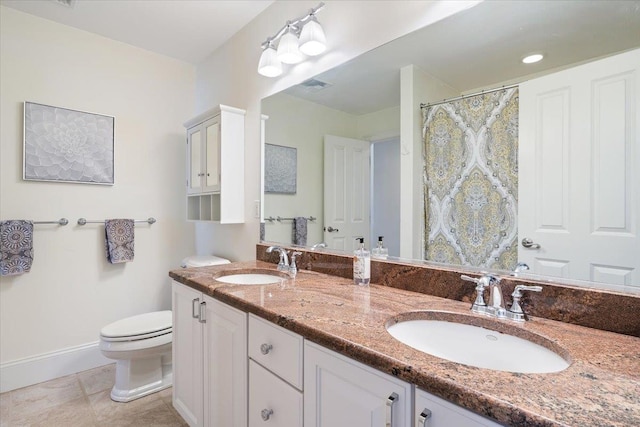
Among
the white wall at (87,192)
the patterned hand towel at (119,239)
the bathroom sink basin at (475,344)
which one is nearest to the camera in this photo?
the bathroom sink basin at (475,344)

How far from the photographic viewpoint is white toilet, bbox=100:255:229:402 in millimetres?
1826

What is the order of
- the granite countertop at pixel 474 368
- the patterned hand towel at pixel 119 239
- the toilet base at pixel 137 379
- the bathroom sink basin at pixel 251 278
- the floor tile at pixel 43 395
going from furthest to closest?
the patterned hand towel at pixel 119 239 < the toilet base at pixel 137 379 < the floor tile at pixel 43 395 < the bathroom sink basin at pixel 251 278 < the granite countertop at pixel 474 368

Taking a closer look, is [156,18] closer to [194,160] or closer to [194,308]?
[194,160]

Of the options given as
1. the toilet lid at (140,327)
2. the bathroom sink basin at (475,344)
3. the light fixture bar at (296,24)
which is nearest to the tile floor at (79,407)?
the toilet lid at (140,327)

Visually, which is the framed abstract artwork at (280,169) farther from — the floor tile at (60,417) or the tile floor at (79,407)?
the floor tile at (60,417)

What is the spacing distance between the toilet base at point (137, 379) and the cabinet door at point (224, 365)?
84cm

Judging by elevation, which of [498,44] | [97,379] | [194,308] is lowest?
[97,379]

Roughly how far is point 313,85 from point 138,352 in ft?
6.05

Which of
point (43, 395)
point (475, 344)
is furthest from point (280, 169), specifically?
point (43, 395)

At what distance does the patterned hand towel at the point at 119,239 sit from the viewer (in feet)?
7.65

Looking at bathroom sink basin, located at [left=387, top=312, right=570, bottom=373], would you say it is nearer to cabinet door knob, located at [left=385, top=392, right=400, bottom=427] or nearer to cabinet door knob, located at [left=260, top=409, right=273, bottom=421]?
cabinet door knob, located at [left=385, top=392, right=400, bottom=427]

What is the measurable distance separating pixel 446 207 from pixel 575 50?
0.59 m

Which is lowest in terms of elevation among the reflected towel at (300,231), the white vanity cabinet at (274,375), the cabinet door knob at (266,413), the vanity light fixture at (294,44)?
the cabinet door knob at (266,413)

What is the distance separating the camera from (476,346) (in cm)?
88
